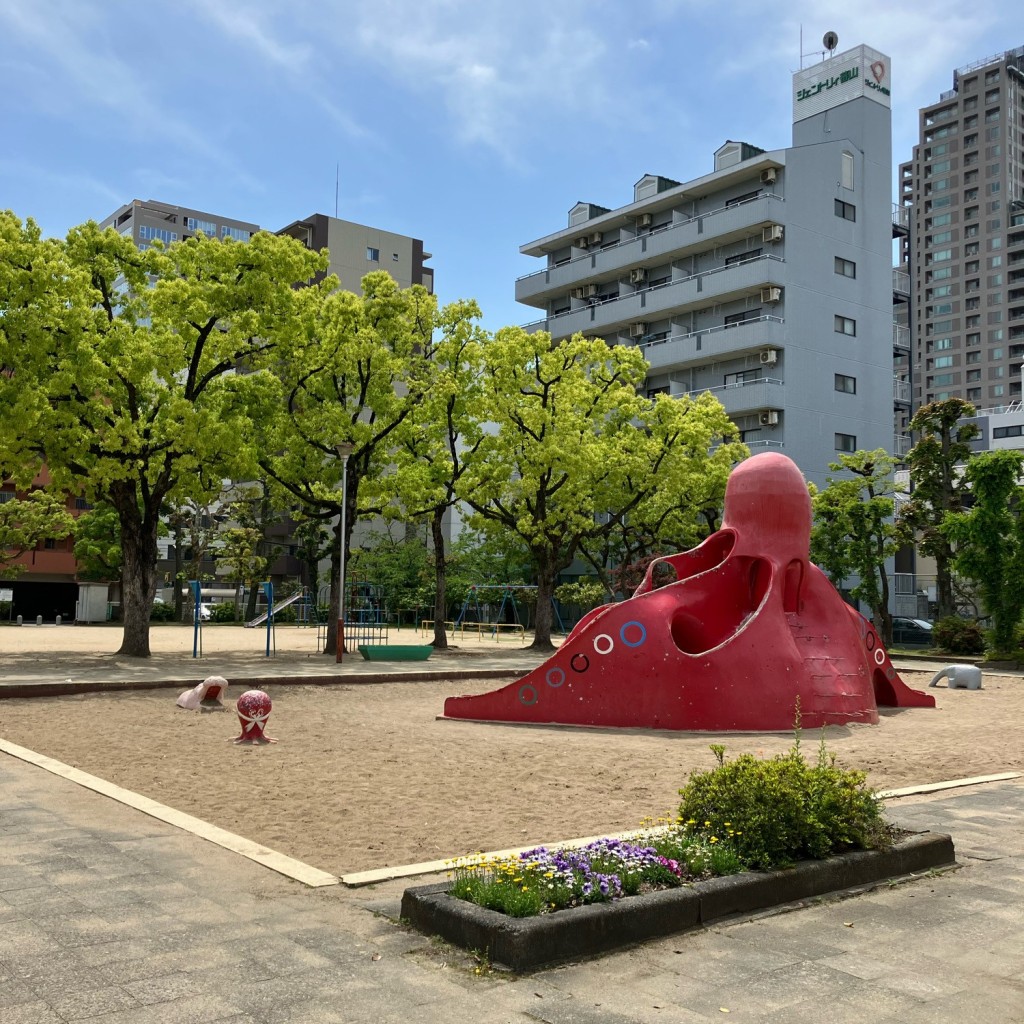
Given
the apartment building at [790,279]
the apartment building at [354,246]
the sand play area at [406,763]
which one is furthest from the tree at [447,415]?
the apartment building at [354,246]

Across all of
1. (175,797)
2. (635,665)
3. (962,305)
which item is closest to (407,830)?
(175,797)

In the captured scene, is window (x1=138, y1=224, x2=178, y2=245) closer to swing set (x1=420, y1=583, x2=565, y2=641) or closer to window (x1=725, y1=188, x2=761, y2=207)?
swing set (x1=420, y1=583, x2=565, y2=641)

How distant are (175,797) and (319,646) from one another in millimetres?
26929

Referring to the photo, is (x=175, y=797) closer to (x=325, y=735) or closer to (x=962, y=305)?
(x=325, y=735)

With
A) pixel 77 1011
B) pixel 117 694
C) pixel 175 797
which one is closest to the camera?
pixel 77 1011

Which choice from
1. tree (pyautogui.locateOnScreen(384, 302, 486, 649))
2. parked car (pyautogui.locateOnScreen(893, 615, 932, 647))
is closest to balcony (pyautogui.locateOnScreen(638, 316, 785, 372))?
parked car (pyautogui.locateOnScreen(893, 615, 932, 647))

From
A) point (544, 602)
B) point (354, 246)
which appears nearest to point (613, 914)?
point (544, 602)

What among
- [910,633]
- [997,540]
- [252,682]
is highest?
[997,540]

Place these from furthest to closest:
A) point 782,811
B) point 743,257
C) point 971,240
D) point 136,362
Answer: point 971,240
point 743,257
point 136,362
point 782,811

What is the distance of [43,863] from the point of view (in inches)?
267

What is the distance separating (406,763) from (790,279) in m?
44.5

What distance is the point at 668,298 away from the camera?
55.8 metres

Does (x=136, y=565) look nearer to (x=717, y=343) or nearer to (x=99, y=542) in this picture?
(x=717, y=343)

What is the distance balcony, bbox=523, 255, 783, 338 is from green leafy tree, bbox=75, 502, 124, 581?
27.0m
